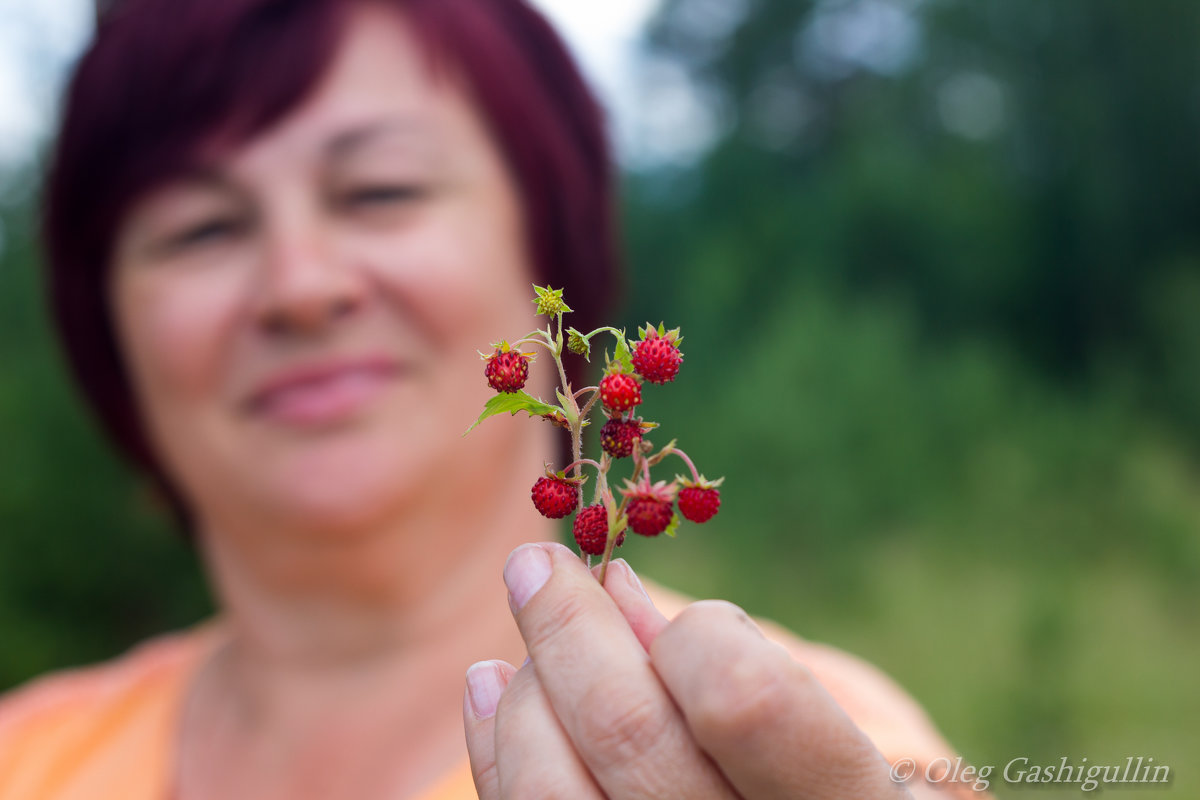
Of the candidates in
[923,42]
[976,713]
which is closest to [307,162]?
[976,713]

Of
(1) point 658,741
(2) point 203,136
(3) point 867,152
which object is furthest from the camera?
(3) point 867,152

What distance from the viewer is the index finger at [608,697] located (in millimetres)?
873

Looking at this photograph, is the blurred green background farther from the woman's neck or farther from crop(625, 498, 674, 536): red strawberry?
crop(625, 498, 674, 536): red strawberry

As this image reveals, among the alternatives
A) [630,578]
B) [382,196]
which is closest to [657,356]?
[630,578]

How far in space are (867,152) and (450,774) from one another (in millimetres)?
6474

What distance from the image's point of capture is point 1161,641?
15.6 ft

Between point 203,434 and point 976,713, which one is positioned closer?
point 203,434

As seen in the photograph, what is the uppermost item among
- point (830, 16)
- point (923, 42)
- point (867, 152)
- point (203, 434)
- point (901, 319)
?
point (830, 16)

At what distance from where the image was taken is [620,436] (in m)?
0.87

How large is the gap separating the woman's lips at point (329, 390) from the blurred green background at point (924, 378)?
2750mm

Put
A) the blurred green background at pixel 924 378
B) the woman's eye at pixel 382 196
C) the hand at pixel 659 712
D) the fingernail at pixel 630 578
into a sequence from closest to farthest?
the hand at pixel 659 712
the fingernail at pixel 630 578
the woman's eye at pixel 382 196
the blurred green background at pixel 924 378

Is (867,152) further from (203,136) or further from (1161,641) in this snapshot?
(203,136)

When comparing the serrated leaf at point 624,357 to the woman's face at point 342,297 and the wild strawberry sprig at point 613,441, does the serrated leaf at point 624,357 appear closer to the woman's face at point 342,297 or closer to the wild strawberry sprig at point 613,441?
the wild strawberry sprig at point 613,441

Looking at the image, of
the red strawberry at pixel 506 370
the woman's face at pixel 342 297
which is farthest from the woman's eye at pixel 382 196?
the red strawberry at pixel 506 370
